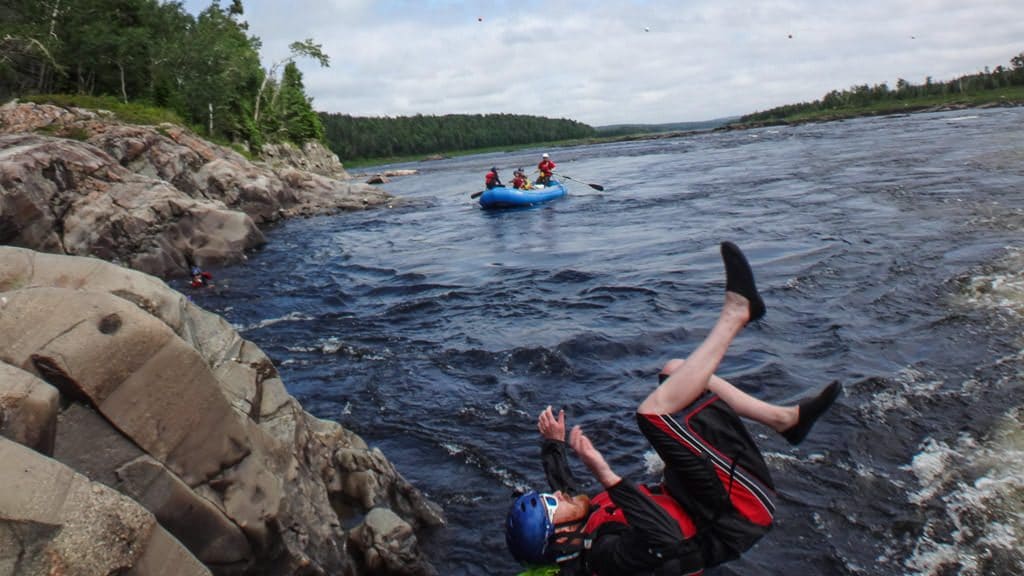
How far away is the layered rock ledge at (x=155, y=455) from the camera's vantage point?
346 cm

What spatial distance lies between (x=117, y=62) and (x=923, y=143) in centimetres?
3915

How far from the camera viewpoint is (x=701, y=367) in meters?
3.90

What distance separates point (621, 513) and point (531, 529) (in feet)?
1.80

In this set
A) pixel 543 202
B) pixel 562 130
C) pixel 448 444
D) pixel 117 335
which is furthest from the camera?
pixel 562 130

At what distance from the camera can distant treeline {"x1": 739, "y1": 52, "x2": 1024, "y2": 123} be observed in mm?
88312

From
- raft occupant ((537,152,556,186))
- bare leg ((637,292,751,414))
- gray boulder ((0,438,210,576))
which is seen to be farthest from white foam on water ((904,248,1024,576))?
raft occupant ((537,152,556,186))

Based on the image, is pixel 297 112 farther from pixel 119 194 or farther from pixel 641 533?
pixel 641 533

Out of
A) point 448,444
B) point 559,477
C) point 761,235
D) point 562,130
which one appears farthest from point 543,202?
point 562,130

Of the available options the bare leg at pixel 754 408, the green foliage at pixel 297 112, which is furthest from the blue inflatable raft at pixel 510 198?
the green foliage at pixel 297 112

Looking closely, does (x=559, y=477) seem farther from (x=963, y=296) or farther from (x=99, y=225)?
(x=99, y=225)

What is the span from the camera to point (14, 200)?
653 inches

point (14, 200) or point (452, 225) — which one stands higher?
point (14, 200)

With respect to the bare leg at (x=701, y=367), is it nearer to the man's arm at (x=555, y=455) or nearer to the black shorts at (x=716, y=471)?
the black shorts at (x=716, y=471)

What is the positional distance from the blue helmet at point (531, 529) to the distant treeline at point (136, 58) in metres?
35.2
